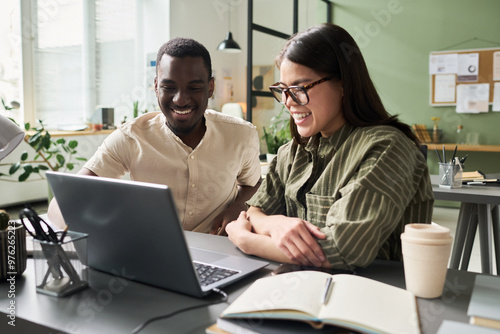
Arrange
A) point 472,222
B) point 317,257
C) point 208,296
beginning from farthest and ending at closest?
point 472,222, point 317,257, point 208,296

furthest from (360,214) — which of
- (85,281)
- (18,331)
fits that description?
(18,331)

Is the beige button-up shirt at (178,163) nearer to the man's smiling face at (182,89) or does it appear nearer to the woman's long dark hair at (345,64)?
the man's smiling face at (182,89)

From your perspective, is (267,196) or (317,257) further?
(267,196)

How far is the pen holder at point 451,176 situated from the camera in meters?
2.32

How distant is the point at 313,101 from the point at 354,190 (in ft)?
0.92

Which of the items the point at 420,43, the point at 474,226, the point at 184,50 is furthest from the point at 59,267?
the point at 420,43

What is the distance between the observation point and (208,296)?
2.78 feet

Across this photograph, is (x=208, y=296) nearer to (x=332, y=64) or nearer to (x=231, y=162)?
(x=332, y=64)

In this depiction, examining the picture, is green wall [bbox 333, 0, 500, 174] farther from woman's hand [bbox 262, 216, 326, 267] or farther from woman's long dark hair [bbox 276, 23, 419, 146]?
woman's hand [bbox 262, 216, 326, 267]

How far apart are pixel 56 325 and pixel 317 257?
0.49 metres

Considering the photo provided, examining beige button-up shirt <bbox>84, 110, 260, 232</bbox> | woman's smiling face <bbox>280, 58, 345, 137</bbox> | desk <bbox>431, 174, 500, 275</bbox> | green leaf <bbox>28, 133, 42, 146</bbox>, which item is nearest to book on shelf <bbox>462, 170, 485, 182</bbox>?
desk <bbox>431, 174, 500, 275</bbox>

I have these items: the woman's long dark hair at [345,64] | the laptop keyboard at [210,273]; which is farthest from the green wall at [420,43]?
the laptop keyboard at [210,273]

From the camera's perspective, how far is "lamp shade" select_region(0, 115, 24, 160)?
100 centimetres

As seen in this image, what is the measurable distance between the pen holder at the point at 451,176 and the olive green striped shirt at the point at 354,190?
1.27 metres
